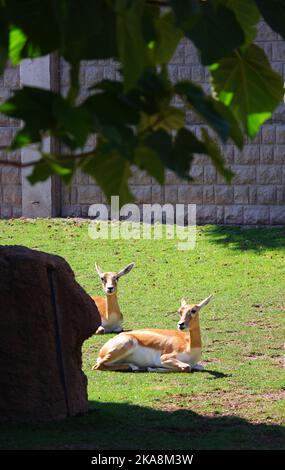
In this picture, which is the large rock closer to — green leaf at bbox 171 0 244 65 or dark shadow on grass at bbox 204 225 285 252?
green leaf at bbox 171 0 244 65

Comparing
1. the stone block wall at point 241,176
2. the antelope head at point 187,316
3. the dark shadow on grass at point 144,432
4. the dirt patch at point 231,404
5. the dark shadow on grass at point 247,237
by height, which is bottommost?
the dirt patch at point 231,404

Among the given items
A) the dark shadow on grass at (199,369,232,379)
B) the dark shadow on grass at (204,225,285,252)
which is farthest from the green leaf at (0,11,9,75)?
the dark shadow on grass at (204,225,285,252)

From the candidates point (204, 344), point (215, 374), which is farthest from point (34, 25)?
point (204, 344)

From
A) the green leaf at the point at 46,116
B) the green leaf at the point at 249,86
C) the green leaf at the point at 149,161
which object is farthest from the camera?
the green leaf at the point at 249,86

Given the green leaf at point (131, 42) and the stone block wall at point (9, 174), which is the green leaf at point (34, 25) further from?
the stone block wall at point (9, 174)

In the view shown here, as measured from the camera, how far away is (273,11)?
227 centimetres

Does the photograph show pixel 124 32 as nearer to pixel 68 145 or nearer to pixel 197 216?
pixel 68 145

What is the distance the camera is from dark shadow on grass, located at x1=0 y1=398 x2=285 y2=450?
→ 614cm

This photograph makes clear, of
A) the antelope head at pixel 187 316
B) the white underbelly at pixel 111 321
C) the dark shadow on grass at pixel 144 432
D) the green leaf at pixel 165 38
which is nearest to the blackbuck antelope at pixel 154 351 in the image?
the antelope head at pixel 187 316

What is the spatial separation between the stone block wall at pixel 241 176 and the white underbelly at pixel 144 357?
6.72 m

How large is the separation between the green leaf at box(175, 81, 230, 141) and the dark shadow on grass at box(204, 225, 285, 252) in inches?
531

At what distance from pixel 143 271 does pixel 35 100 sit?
12.9 m

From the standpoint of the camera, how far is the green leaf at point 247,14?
2.31 meters
